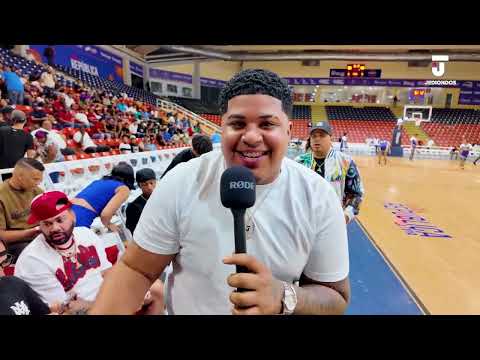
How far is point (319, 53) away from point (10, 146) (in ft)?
79.8

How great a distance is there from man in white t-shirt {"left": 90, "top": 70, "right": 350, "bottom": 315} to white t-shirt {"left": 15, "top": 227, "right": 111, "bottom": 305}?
3.74 feet

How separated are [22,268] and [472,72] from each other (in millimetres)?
34189

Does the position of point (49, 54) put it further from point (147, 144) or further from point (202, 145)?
point (202, 145)

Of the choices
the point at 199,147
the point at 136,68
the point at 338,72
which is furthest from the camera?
the point at 338,72

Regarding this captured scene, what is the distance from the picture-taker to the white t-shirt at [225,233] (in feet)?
3.46

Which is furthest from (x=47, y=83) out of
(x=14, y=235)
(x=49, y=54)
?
(x=14, y=235)

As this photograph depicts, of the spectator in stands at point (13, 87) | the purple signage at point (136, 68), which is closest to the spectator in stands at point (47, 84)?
the spectator in stands at point (13, 87)

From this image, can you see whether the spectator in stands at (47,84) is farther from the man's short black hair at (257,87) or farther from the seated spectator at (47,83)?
the man's short black hair at (257,87)

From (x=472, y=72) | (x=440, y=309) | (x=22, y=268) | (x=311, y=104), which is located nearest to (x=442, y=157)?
(x=472, y=72)

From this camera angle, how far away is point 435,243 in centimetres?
441

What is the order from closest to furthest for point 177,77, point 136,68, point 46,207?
point 46,207 < point 136,68 < point 177,77

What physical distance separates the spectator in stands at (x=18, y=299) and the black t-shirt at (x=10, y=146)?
281 centimetres

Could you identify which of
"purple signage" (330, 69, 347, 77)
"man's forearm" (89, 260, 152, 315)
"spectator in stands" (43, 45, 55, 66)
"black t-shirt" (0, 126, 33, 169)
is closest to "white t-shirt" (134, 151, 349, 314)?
"man's forearm" (89, 260, 152, 315)

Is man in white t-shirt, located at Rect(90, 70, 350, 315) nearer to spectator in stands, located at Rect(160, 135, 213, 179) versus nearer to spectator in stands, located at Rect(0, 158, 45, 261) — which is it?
spectator in stands, located at Rect(0, 158, 45, 261)
